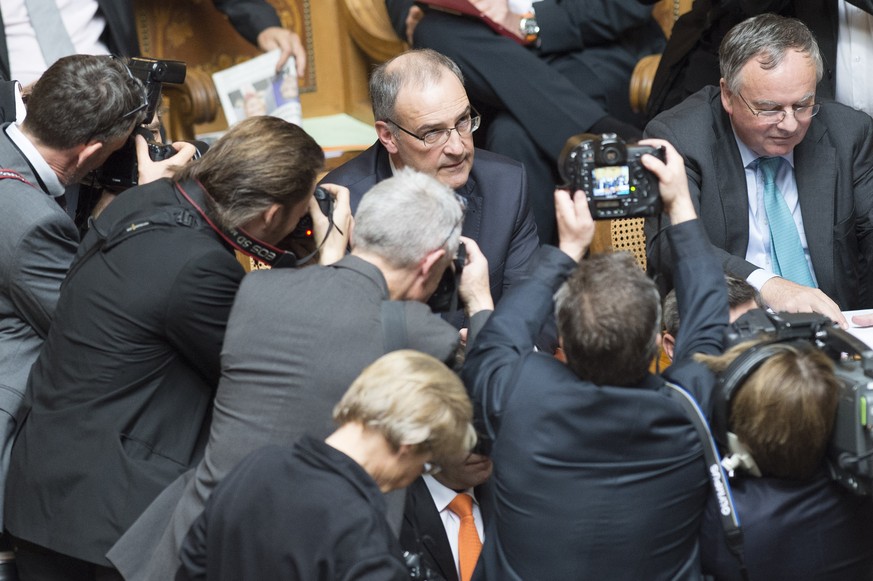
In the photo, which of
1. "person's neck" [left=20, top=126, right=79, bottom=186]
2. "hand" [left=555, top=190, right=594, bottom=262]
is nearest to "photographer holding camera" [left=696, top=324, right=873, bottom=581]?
"hand" [left=555, top=190, right=594, bottom=262]

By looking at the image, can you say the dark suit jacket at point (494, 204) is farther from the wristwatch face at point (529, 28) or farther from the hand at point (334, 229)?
the wristwatch face at point (529, 28)

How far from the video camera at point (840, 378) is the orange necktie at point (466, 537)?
0.63 meters

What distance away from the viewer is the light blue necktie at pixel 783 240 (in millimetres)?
3080

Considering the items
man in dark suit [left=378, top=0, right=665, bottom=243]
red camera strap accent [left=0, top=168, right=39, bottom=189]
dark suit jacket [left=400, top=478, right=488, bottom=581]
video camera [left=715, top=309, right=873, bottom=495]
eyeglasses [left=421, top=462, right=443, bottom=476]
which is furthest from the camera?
man in dark suit [left=378, top=0, right=665, bottom=243]

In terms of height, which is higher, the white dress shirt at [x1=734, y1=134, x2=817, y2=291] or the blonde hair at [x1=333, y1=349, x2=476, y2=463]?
the blonde hair at [x1=333, y1=349, x2=476, y2=463]

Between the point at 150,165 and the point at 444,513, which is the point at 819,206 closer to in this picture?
the point at 444,513

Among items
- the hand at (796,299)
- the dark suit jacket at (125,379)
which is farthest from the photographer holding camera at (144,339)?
the hand at (796,299)

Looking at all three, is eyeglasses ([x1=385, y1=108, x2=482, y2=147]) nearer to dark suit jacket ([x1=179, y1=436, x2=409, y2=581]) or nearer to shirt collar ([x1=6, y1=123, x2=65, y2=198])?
shirt collar ([x1=6, y1=123, x2=65, y2=198])

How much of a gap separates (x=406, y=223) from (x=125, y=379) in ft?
1.99

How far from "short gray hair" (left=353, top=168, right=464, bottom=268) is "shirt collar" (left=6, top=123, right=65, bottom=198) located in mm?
888

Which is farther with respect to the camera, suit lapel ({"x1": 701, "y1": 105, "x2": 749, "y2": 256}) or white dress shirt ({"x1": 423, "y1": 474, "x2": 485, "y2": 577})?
suit lapel ({"x1": 701, "y1": 105, "x2": 749, "y2": 256})

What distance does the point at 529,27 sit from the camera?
381cm

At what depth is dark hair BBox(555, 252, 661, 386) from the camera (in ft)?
5.88

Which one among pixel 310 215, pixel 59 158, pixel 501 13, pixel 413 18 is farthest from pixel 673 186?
pixel 413 18
